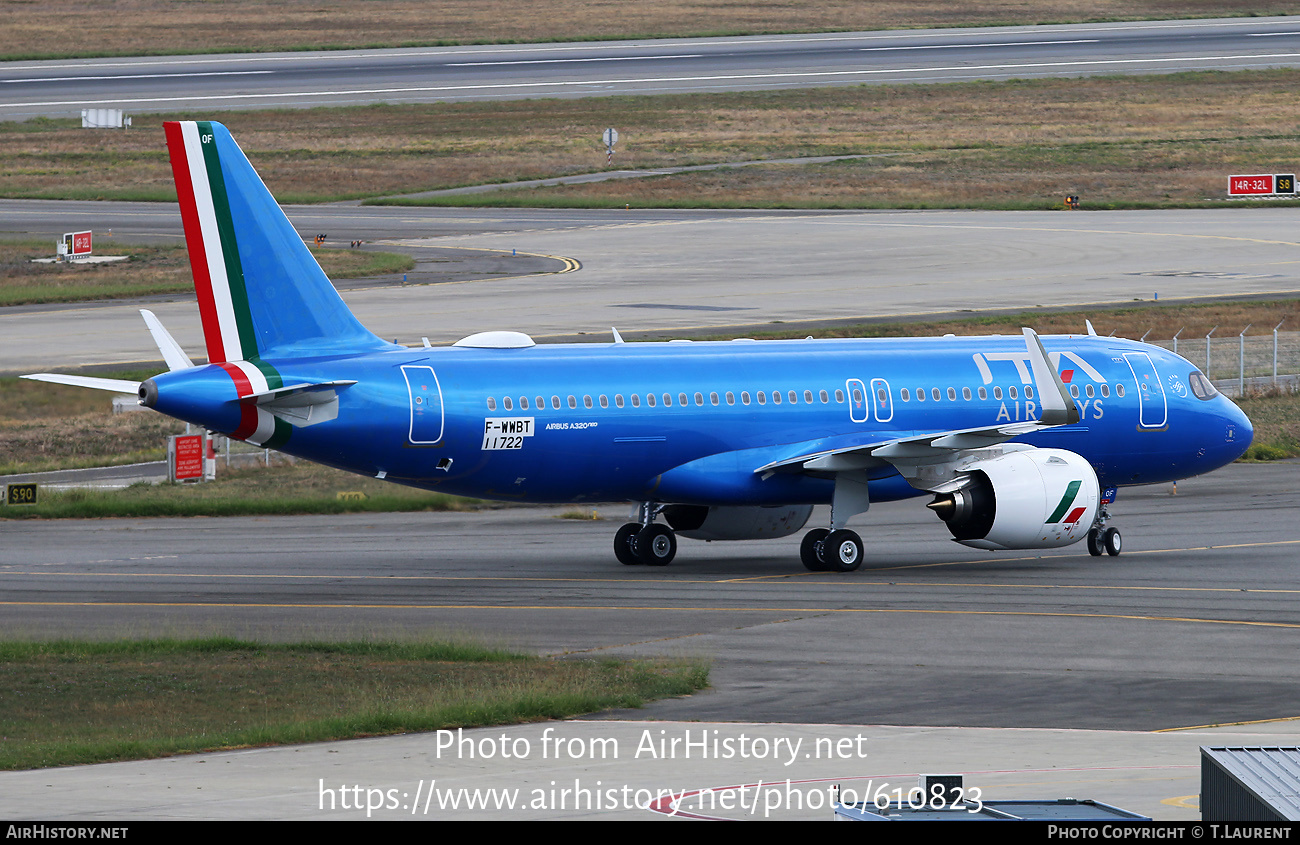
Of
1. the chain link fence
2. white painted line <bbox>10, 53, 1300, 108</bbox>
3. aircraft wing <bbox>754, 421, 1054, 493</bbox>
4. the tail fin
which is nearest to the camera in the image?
the tail fin

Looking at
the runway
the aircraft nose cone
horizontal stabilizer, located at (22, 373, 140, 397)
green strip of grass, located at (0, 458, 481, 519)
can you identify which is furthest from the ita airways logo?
the runway

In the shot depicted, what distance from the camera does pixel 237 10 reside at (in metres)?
195

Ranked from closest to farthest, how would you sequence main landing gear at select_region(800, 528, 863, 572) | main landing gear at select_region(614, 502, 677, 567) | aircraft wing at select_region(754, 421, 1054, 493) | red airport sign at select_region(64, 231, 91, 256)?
1. aircraft wing at select_region(754, 421, 1054, 493)
2. main landing gear at select_region(800, 528, 863, 572)
3. main landing gear at select_region(614, 502, 677, 567)
4. red airport sign at select_region(64, 231, 91, 256)

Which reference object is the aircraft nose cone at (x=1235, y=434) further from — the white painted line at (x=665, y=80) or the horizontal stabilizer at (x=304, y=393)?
the white painted line at (x=665, y=80)

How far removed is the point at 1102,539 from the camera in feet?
137

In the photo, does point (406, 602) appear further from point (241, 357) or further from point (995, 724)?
point (995, 724)

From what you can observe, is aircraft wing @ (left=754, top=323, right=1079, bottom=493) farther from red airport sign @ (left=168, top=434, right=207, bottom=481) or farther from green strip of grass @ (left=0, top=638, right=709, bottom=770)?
red airport sign @ (left=168, top=434, right=207, bottom=481)

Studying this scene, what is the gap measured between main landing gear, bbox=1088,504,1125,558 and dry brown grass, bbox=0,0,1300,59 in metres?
144

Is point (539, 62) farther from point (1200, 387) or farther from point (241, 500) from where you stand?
point (1200, 387)

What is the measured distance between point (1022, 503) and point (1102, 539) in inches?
191

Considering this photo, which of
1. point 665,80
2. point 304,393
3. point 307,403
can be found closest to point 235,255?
point 304,393

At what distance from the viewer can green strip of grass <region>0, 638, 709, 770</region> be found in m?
23.0

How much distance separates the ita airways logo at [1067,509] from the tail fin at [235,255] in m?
14.8

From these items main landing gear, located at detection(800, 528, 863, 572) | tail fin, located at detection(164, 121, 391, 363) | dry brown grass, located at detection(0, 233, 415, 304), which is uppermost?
dry brown grass, located at detection(0, 233, 415, 304)
